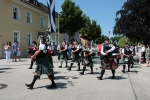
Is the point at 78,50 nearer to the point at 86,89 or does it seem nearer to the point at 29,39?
the point at 86,89

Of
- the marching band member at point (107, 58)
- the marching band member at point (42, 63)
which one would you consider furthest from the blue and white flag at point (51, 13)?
the marching band member at point (42, 63)

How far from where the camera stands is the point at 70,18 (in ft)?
91.8

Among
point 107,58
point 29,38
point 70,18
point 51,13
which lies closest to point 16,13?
point 29,38

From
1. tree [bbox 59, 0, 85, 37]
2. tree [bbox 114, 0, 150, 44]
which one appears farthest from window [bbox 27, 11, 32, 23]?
tree [bbox 114, 0, 150, 44]

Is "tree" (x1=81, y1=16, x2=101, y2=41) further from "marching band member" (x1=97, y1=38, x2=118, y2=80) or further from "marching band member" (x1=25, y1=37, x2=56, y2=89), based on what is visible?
"marching band member" (x1=25, y1=37, x2=56, y2=89)

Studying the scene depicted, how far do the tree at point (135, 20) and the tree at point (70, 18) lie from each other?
913 cm

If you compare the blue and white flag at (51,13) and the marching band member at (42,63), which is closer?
the marching band member at (42,63)

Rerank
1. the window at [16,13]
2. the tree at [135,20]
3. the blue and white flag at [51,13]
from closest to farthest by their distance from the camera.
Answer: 1. the blue and white flag at [51,13]
2. the tree at [135,20]
3. the window at [16,13]

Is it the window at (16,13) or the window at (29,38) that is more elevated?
the window at (16,13)

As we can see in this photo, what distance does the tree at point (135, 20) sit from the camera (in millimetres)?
18641

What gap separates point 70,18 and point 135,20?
10884mm

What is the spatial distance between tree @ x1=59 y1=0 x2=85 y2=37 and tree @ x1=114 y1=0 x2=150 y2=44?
9129 millimetres

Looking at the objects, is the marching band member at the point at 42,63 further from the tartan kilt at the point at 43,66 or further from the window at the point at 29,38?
the window at the point at 29,38

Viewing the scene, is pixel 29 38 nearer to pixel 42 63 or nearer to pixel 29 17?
pixel 29 17
